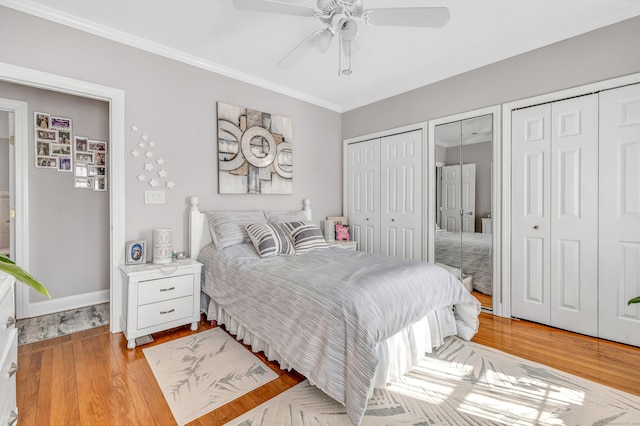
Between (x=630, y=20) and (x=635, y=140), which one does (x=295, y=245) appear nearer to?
(x=635, y=140)

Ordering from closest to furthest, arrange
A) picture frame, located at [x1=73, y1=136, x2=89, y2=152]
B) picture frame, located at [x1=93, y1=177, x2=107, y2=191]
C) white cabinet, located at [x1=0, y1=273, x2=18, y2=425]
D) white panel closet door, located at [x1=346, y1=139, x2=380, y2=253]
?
white cabinet, located at [x1=0, y1=273, x2=18, y2=425]
picture frame, located at [x1=73, y1=136, x2=89, y2=152]
picture frame, located at [x1=93, y1=177, x2=107, y2=191]
white panel closet door, located at [x1=346, y1=139, x2=380, y2=253]

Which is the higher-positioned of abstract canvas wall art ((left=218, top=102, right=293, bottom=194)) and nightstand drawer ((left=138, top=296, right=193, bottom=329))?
abstract canvas wall art ((left=218, top=102, right=293, bottom=194))

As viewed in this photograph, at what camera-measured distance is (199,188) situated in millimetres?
3059

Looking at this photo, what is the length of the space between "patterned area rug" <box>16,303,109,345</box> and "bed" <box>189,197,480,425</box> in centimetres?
109

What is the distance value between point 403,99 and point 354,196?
4.80 ft

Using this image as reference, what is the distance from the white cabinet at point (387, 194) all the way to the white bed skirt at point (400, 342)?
135 cm

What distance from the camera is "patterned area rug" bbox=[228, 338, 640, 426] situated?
1549mm

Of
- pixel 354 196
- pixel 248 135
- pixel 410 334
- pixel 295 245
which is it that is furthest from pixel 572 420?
pixel 248 135

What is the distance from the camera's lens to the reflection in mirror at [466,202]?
9.93 feet

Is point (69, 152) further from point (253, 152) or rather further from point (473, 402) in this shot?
point (473, 402)

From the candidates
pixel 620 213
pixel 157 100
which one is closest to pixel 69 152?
pixel 157 100

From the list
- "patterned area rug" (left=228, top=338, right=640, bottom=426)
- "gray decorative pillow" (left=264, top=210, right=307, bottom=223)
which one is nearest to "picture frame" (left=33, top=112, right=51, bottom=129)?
"gray decorative pillow" (left=264, top=210, right=307, bottom=223)

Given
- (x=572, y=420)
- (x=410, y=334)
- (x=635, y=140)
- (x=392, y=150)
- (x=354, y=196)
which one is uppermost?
(x=392, y=150)

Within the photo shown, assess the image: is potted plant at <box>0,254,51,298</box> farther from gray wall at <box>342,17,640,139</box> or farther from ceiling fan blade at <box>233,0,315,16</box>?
gray wall at <box>342,17,640,139</box>
